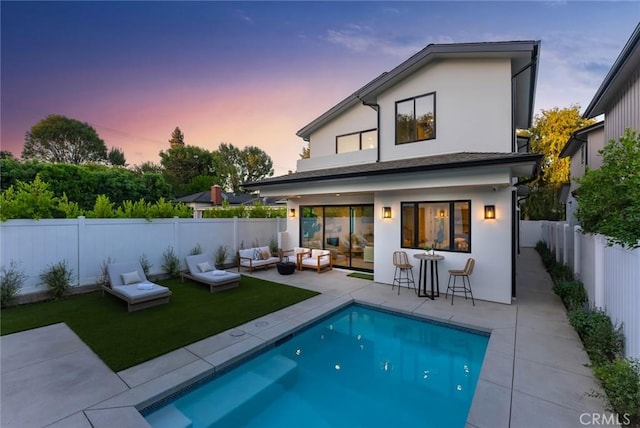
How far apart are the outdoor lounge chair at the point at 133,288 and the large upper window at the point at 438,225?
7172mm

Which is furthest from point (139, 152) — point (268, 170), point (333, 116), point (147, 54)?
point (333, 116)

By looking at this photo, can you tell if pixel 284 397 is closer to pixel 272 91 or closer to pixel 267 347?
pixel 267 347

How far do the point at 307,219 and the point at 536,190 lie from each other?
22.3 metres

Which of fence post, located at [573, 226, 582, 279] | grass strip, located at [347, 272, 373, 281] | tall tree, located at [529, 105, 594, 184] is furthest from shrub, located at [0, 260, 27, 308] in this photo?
tall tree, located at [529, 105, 594, 184]

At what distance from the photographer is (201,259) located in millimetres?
9844

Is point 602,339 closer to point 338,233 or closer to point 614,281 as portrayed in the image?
point 614,281

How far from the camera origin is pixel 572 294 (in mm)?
6926

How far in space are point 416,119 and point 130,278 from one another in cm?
994

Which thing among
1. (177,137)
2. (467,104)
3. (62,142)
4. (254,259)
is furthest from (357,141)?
(177,137)

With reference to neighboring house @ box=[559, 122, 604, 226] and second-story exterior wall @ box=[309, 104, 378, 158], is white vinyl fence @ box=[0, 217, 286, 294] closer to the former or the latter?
second-story exterior wall @ box=[309, 104, 378, 158]

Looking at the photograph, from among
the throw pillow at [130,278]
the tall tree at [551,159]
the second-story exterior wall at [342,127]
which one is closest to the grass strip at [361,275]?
the second-story exterior wall at [342,127]

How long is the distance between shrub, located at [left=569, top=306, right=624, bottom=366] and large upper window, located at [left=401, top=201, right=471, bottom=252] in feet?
11.1

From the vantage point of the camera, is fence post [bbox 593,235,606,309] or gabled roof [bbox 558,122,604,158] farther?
gabled roof [bbox 558,122,604,158]

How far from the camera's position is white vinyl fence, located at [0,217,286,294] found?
23.8ft
